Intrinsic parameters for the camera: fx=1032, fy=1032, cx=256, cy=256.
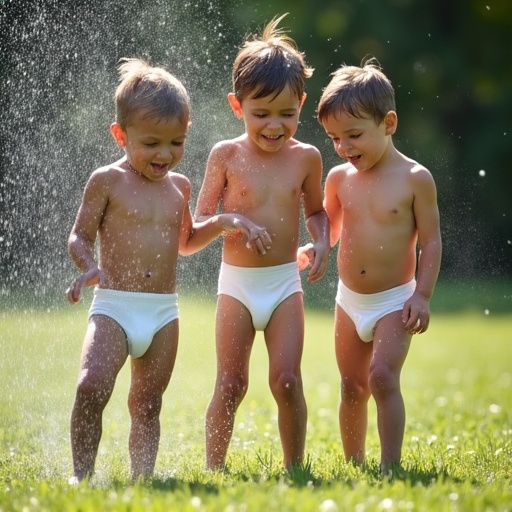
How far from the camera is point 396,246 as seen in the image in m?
4.90

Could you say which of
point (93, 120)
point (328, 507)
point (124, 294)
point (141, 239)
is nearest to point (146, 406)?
point (124, 294)

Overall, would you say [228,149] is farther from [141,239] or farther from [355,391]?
[355,391]

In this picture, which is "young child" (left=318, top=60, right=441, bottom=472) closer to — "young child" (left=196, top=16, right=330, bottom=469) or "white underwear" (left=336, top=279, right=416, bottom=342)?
"white underwear" (left=336, top=279, right=416, bottom=342)

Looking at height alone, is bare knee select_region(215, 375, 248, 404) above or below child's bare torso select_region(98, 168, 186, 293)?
below

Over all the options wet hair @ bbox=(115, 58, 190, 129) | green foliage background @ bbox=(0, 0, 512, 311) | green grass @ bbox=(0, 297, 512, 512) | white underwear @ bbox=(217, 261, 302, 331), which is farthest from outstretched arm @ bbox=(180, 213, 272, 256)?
green foliage background @ bbox=(0, 0, 512, 311)

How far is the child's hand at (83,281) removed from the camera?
4.19m

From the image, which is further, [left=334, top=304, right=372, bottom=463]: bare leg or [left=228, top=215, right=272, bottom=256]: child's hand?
[left=334, top=304, right=372, bottom=463]: bare leg

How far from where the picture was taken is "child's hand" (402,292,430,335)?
4.73 m

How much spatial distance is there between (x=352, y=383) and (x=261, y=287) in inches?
26.2

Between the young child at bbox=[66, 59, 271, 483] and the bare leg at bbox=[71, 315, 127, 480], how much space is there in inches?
1.9

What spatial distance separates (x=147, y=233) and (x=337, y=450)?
180cm

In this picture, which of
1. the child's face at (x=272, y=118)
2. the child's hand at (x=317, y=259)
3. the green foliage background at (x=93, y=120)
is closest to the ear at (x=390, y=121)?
the child's face at (x=272, y=118)

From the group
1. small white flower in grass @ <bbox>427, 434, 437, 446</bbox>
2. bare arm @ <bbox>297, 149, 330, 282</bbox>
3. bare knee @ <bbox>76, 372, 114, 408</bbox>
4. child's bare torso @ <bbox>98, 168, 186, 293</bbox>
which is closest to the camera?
bare knee @ <bbox>76, 372, 114, 408</bbox>

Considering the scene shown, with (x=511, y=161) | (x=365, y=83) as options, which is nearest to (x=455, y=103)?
(x=511, y=161)
